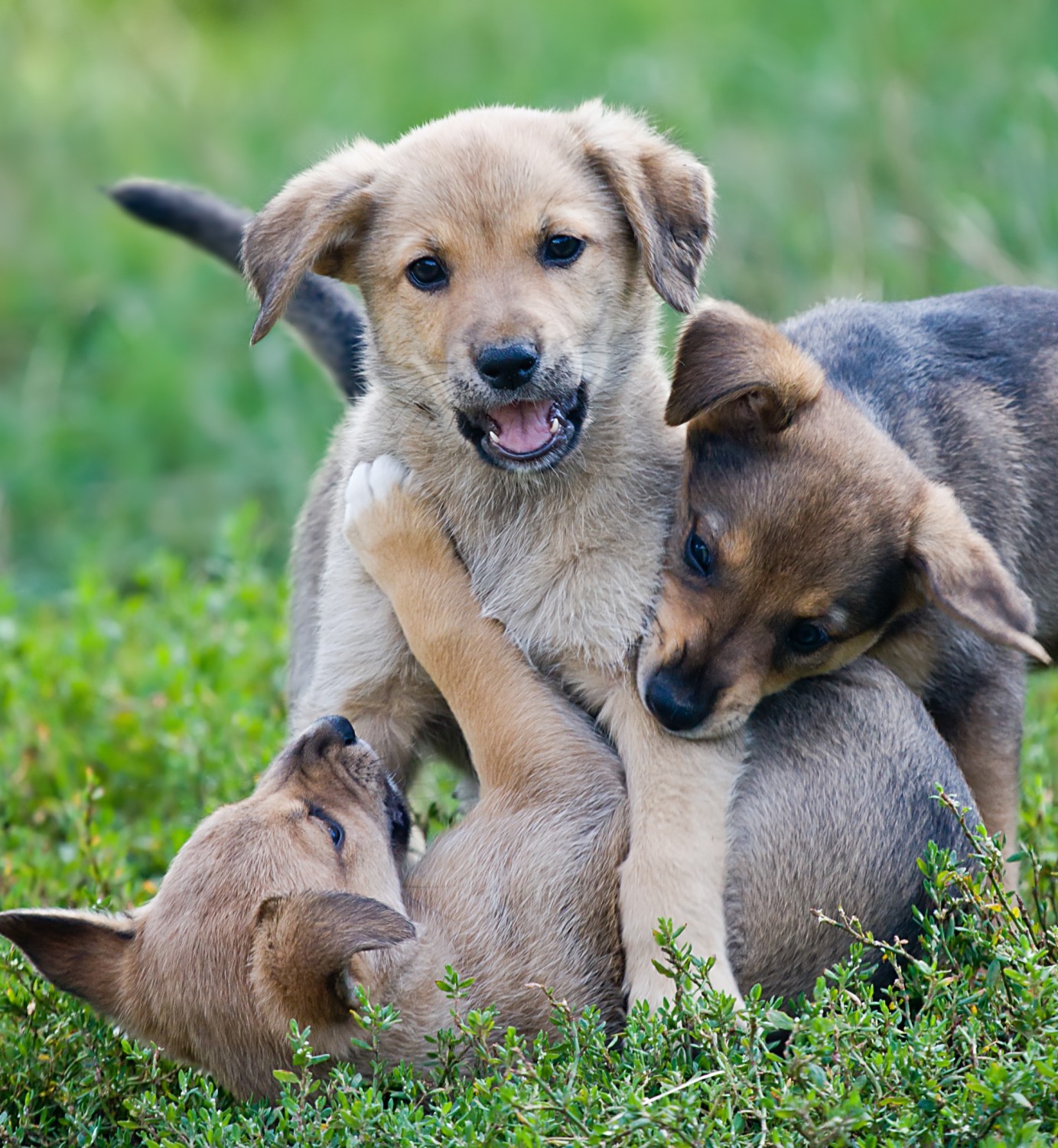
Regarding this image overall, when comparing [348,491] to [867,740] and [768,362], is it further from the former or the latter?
[867,740]

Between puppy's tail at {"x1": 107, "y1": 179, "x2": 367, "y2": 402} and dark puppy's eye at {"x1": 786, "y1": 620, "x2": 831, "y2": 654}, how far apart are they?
6.73ft

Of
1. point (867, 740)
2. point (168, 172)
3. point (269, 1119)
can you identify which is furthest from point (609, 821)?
point (168, 172)

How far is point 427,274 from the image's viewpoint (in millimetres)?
4230

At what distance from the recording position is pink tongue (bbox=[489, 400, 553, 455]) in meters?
4.15

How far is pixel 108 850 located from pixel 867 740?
7.71 feet

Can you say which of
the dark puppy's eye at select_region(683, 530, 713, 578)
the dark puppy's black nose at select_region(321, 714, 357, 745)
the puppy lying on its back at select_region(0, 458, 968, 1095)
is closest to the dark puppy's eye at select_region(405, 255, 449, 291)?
the puppy lying on its back at select_region(0, 458, 968, 1095)

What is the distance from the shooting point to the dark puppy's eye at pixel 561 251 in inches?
166

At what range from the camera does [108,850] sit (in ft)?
16.3

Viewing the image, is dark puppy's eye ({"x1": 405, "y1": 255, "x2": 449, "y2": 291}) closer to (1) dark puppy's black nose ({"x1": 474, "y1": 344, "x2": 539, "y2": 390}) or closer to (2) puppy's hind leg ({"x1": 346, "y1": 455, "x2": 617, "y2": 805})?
(1) dark puppy's black nose ({"x1": 474, "y1": 344, "x2": 539, "y2": 390})

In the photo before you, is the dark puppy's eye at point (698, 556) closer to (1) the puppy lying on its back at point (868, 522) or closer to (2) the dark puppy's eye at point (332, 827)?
(1) the puppy lying on its back at point (868, 522)

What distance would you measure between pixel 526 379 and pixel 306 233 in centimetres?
79

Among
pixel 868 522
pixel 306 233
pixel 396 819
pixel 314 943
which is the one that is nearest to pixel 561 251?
pixel 306 233

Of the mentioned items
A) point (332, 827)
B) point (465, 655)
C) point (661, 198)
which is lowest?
point (332, 827)

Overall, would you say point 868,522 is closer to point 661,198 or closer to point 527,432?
point 527,432
